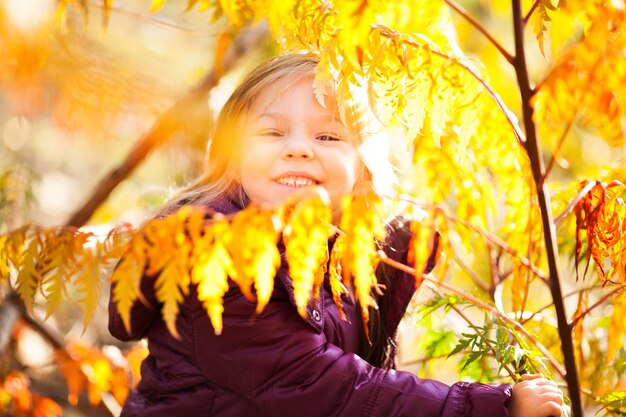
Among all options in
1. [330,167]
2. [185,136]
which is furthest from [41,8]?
[185,136]

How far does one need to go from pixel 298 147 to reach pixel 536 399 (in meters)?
0.70

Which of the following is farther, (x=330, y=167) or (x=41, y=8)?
(x=330, y=167)

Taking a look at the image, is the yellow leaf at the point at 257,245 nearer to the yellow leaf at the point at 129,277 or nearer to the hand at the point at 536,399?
the yellow leaf at the point at 129,277

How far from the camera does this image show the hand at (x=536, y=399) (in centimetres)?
144

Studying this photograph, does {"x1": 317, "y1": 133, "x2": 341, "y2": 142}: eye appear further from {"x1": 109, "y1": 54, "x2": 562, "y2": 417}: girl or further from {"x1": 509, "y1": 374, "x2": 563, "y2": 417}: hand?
{"x1": 509, "y1": 374, "x2": 563, "y2": 417}: hand

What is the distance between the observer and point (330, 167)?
1.80 meters

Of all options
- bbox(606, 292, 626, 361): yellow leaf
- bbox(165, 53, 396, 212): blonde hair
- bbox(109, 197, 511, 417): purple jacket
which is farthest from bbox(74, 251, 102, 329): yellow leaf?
bbox(606, 292, 626, 361): yellow leaf

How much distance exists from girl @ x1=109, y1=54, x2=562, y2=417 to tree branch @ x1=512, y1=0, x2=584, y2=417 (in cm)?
10

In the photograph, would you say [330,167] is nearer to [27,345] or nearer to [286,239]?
[286,239]

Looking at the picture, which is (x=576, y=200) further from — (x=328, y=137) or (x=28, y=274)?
(x=28, y=274)

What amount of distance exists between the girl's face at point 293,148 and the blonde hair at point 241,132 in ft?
0.12

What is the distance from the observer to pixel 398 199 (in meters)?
1.22

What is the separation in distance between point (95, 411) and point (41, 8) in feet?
6.66

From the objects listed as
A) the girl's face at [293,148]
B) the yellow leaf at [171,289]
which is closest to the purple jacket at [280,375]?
the girl's face at [293,148]
